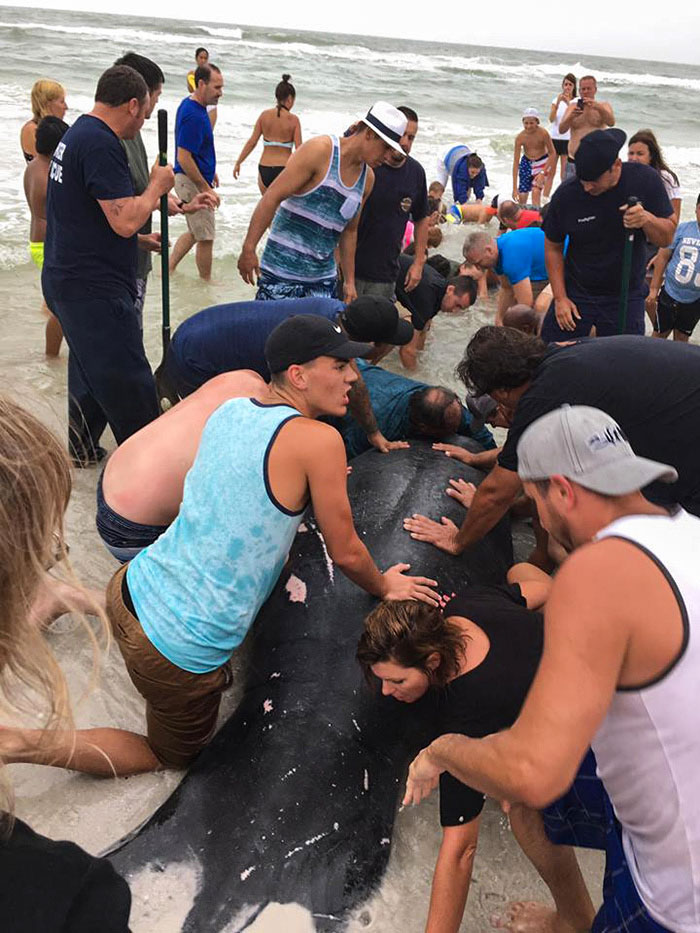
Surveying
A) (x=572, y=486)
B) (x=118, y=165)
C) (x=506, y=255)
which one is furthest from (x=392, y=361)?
(x=572, y=486)

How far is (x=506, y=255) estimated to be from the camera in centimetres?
632

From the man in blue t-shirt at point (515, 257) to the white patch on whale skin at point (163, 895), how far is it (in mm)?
5063

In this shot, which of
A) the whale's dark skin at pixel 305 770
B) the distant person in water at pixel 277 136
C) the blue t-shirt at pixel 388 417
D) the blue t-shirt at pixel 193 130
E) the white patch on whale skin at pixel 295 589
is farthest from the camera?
the distant person in water at pixel 277 136

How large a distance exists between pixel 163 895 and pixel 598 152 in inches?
159

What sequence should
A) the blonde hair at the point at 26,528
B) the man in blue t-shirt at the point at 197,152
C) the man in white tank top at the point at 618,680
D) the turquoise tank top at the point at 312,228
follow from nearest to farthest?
the blonde hair at the point at 26,528 < the man in white tank top at the point at 618,680 < the turquoise tank top at the point at 312,228 < the man in blue t-shirt at the point at 197,152

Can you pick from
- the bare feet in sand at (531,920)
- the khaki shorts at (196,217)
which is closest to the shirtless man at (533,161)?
the khaki shorts at (196,217)

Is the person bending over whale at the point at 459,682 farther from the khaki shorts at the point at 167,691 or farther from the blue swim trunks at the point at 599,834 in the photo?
the khaki shorts at the point at 167,691

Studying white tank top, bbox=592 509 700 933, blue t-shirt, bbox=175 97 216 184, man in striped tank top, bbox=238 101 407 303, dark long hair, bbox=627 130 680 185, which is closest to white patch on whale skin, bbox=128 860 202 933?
white tank top, bbox=592 509 700 933

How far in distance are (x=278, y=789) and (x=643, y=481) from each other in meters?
1.48

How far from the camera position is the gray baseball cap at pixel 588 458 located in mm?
1591

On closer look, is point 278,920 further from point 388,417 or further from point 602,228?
point 602,228

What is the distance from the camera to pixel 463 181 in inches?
460

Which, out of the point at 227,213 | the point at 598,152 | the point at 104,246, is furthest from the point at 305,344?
the point at 227,213

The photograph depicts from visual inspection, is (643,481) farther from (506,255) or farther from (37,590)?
(506,255)
